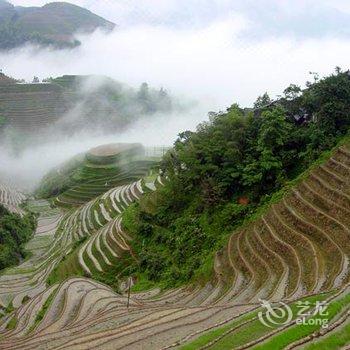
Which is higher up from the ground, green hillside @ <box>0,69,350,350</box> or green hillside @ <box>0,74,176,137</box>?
green hillside @ <box>0,74,176,137</box>

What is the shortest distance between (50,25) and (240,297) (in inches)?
6767

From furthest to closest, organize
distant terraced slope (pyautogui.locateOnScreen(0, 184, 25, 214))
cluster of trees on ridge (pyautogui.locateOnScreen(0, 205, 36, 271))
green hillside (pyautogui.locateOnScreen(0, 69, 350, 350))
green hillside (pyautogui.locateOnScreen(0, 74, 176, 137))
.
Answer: green hillside (pyautogui.locateOnScreen(0, 74, 176, 137))
distant terraced slope (pyautogui.locateOnScreen(0, 184, 25, 214))
cluster of trees on ridge (pyautogui.locateOnScreen(0, 205, 36, 271))
green hillside (pyautogui.locateOnScreen(0, 69, 350, 350))

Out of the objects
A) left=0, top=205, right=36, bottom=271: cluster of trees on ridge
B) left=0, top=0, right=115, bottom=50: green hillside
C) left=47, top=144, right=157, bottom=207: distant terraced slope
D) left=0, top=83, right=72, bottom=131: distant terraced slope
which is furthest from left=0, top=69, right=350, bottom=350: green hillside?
left=0, top=0, right=115, bottom=50: green hillside

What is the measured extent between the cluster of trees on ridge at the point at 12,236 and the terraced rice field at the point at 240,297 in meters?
10.5

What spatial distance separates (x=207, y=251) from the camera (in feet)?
72.7

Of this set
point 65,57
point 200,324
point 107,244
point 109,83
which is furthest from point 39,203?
point 65,57

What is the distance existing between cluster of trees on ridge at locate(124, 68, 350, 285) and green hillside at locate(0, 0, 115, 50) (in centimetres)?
14302

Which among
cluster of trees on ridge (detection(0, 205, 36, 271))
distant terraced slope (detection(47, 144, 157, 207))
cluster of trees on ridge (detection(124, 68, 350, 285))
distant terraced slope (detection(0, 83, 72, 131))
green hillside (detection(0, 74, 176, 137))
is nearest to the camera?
cluster of trees on ridge (detection(124, 68, 350, 285))

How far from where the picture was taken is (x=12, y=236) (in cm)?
4328

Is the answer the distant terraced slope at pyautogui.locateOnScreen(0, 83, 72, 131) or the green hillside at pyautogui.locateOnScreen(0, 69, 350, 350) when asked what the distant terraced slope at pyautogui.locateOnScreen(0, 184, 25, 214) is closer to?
the green hillside at pyautogui.locateOnScreen(0, 69, 350, 350)

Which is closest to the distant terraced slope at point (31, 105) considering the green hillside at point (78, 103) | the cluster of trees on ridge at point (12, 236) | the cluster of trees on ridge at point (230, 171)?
the green hillside at point (78, 103)

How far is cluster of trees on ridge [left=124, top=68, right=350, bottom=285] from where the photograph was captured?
75.4 ft

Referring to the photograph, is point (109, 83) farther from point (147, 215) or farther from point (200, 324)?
point (200, 324)

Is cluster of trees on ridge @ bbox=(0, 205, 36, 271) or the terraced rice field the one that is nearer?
the terraced rice field
